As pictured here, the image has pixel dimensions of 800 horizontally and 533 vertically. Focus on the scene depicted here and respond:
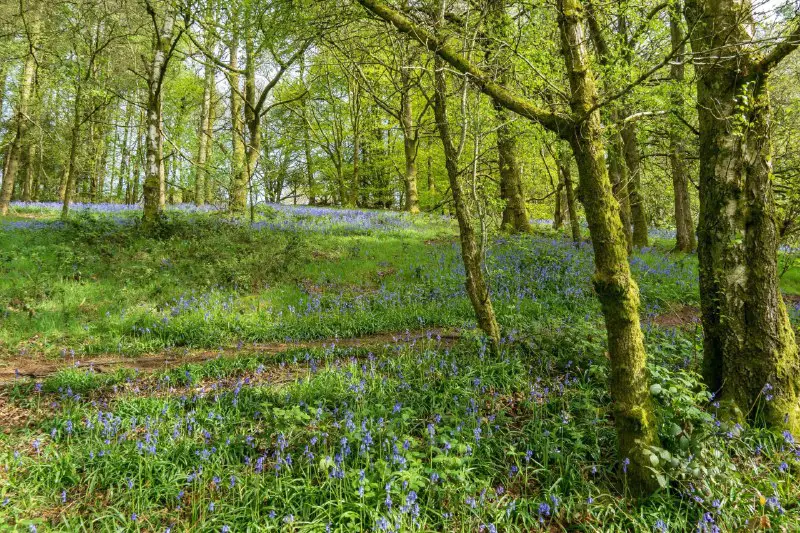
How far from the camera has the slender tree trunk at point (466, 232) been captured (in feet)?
18.3

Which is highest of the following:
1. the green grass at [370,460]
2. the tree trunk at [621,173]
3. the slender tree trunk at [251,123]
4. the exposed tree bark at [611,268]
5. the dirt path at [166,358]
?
the slender tree trunk at [251,123]

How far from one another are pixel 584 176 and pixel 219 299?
7605 mm

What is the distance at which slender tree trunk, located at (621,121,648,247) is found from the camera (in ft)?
43.0

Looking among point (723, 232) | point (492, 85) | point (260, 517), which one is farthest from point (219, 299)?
point (723, 232)

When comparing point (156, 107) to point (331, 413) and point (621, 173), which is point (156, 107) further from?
point (621, 173)

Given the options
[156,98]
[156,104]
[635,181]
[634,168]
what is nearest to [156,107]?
[156,104]

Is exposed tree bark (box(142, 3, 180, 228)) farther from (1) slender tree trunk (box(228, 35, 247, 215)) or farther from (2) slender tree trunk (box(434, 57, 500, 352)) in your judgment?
(2) slender tree trunk (box(434, 57, 500, 352))

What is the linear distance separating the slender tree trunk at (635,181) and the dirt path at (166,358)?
780cm

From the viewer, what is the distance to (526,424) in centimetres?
429

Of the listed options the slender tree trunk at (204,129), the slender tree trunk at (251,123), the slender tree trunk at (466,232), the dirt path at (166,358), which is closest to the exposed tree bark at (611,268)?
the slender tree trunk at (466,232)

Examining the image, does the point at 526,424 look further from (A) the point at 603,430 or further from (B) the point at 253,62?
(B) the point at 253,62

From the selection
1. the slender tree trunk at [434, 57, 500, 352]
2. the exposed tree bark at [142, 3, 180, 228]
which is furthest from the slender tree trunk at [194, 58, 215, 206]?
the slender tree trunk at [434, 57, 500, 352]

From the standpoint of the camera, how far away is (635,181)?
13945mm

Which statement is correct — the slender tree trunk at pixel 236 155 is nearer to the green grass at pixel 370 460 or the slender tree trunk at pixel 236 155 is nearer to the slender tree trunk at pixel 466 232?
the slender tree trunk at pixel 466 232
